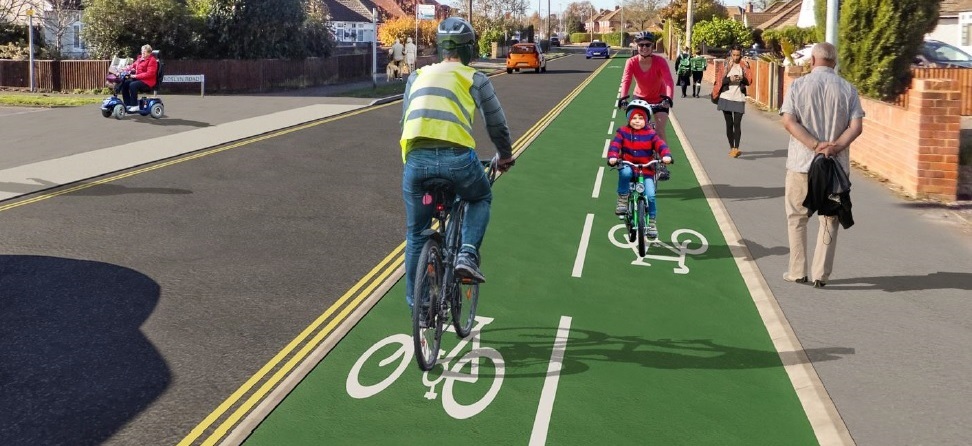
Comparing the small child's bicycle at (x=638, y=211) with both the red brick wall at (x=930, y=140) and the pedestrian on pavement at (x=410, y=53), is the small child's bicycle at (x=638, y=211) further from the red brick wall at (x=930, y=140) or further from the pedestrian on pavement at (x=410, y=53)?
the pedestrian on pavement at (x=410, y=53)

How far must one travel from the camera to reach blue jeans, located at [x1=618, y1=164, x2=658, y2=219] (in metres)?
9.52

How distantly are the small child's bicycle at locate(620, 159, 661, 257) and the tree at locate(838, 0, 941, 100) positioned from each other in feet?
29.2

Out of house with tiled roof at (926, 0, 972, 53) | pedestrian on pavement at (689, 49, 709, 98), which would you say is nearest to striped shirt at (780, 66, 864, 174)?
pedestrian on pavement at (689, 49, 709, 98)

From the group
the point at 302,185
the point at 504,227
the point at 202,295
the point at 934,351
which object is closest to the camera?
the point at 934,351

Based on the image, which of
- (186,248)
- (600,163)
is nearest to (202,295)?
(186,248)

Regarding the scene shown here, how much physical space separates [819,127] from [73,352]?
618 cm

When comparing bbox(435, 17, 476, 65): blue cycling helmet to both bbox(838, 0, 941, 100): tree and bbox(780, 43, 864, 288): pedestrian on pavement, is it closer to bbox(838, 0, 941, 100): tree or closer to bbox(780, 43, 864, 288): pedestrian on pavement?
bbox(780, 43, 864, 288): pedestrian on pavement

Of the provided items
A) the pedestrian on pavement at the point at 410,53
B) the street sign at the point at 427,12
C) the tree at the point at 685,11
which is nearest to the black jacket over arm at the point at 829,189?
the pedestrian on pavement at the point at 410,53

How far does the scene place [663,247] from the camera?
9.81 meters

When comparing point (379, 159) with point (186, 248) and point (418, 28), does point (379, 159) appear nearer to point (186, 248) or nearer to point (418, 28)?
point (186, 248)

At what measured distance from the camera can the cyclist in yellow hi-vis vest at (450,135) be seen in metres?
5.49

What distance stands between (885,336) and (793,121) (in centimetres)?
210

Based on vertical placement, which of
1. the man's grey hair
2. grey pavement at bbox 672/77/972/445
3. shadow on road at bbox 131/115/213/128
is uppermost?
the man's grey hair

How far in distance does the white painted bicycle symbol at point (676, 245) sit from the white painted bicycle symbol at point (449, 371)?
9.50ft
